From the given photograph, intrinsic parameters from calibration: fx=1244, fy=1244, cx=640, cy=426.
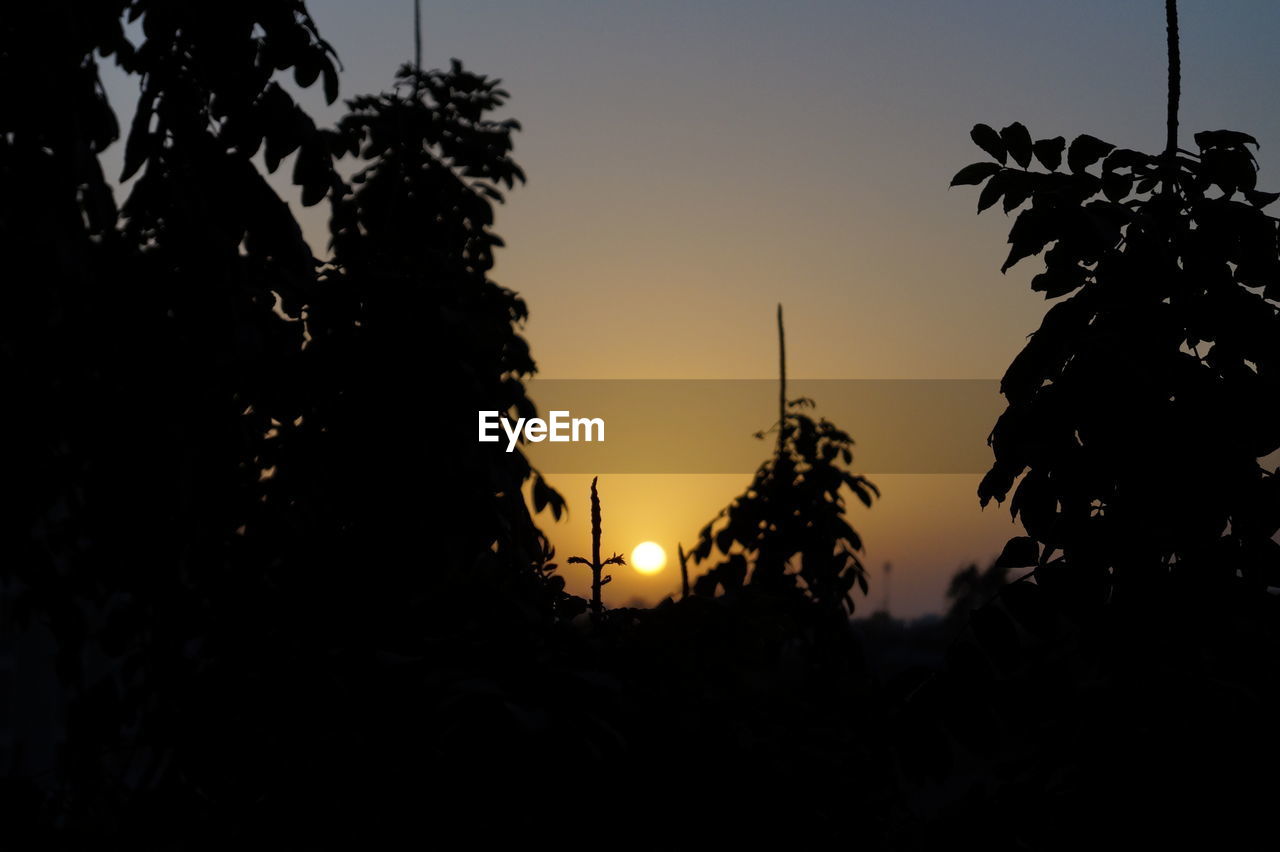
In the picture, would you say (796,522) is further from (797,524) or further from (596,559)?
(596,559)

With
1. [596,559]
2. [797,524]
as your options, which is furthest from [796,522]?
[596,559]

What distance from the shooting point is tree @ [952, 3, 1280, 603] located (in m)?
3.71

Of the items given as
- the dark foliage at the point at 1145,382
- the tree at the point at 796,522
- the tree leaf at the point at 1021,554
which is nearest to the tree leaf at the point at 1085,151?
the dark foliage at the point at 1145,382

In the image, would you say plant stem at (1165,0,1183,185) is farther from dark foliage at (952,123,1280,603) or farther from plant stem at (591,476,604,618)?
plant stem at (591,476,604,618)

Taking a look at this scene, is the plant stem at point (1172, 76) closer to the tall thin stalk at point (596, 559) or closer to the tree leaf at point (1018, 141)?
the tree leaf at point (1018, 141)

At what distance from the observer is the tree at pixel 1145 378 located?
12.2 feet

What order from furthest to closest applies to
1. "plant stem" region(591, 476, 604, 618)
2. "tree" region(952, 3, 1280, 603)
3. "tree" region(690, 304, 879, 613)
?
"tree" region(690, 304, 879, 613)
"plant stem" region(591, 476, 604, 618)
"tree" region(952, 3, 1280, 603)

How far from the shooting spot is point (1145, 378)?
3.64 m

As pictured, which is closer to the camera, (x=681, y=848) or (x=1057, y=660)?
(x=681, y=848)

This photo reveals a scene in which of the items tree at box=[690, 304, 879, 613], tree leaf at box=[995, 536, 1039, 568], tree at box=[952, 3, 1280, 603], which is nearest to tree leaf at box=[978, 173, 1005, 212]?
tree at box=[952, 3, 1280, 603]

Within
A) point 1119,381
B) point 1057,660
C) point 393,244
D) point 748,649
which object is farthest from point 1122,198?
point 393,244

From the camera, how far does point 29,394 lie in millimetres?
3562

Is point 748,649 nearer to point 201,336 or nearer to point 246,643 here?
point 246,643

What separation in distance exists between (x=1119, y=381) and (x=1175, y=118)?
0.97 metres
